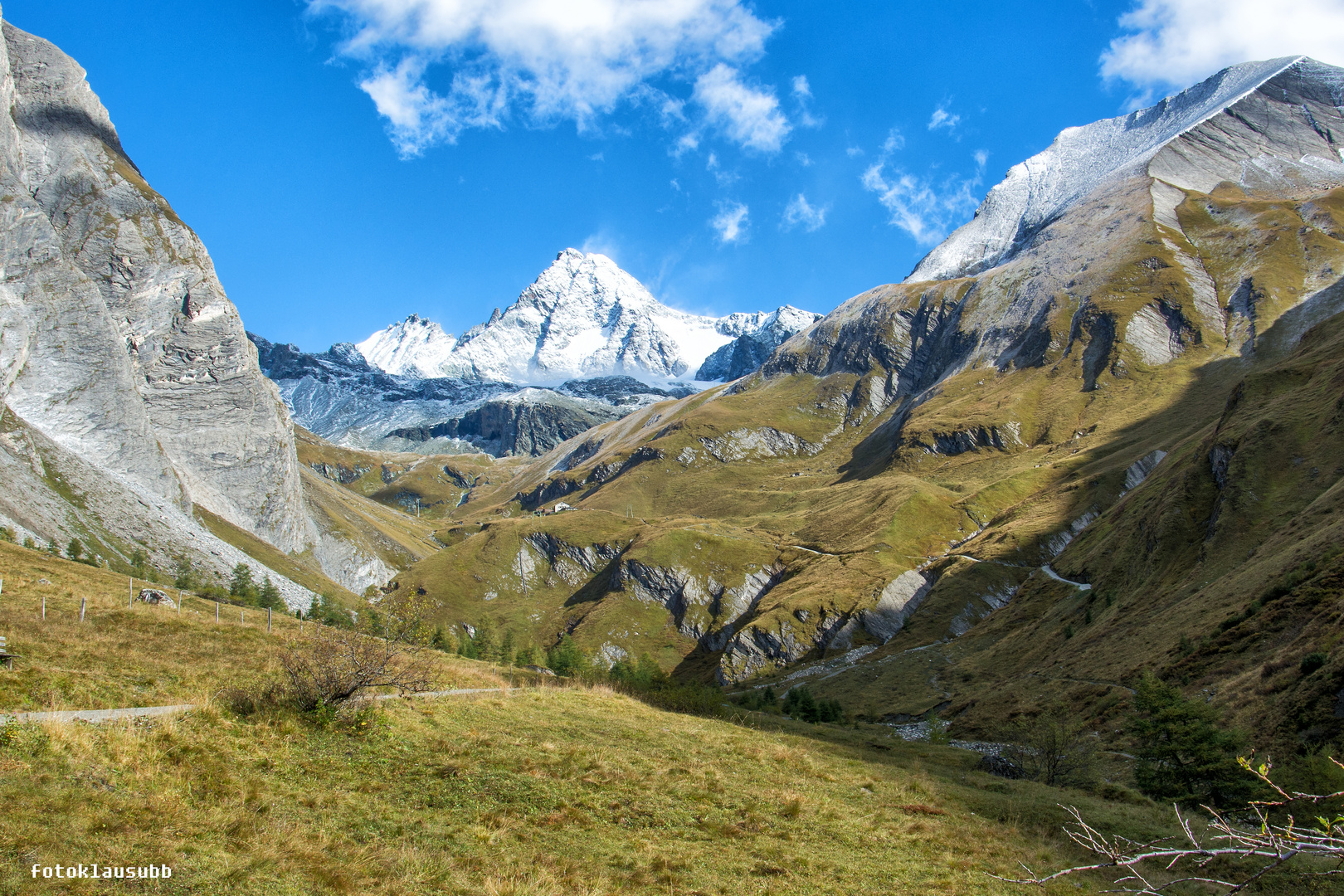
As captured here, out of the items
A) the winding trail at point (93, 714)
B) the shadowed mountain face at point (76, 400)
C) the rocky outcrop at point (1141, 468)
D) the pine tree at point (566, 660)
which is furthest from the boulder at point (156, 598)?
the rocky outcrop at point (1141, 468)

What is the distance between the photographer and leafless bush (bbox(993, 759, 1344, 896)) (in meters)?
5.52

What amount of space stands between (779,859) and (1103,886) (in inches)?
350

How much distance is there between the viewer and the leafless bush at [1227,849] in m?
5.52

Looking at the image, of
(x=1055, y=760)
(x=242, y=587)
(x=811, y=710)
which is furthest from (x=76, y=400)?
(x=1055, y=760)

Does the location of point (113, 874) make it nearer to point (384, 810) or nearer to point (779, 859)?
point (384, 810)

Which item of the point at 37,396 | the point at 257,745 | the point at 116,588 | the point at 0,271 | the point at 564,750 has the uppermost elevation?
the point at 0,271

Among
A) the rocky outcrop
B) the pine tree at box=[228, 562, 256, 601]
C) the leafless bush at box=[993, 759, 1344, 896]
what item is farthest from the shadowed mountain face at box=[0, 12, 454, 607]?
the rocky outcrop

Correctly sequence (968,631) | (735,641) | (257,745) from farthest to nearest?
(735,641) → (968,631) → (257,745)

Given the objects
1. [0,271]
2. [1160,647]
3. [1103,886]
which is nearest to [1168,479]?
[1160,647]

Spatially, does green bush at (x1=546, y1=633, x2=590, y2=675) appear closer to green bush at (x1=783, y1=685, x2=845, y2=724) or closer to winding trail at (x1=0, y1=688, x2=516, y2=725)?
green bush at (x1=783, y1=685, x2=845, y2=724)

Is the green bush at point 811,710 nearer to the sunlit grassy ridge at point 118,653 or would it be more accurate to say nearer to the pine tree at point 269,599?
the sunlit grassy ridge at point 118,653

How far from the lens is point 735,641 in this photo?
166 m

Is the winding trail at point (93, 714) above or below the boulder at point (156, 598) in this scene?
below

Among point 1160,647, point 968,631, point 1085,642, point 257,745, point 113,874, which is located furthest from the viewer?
point 968,631
